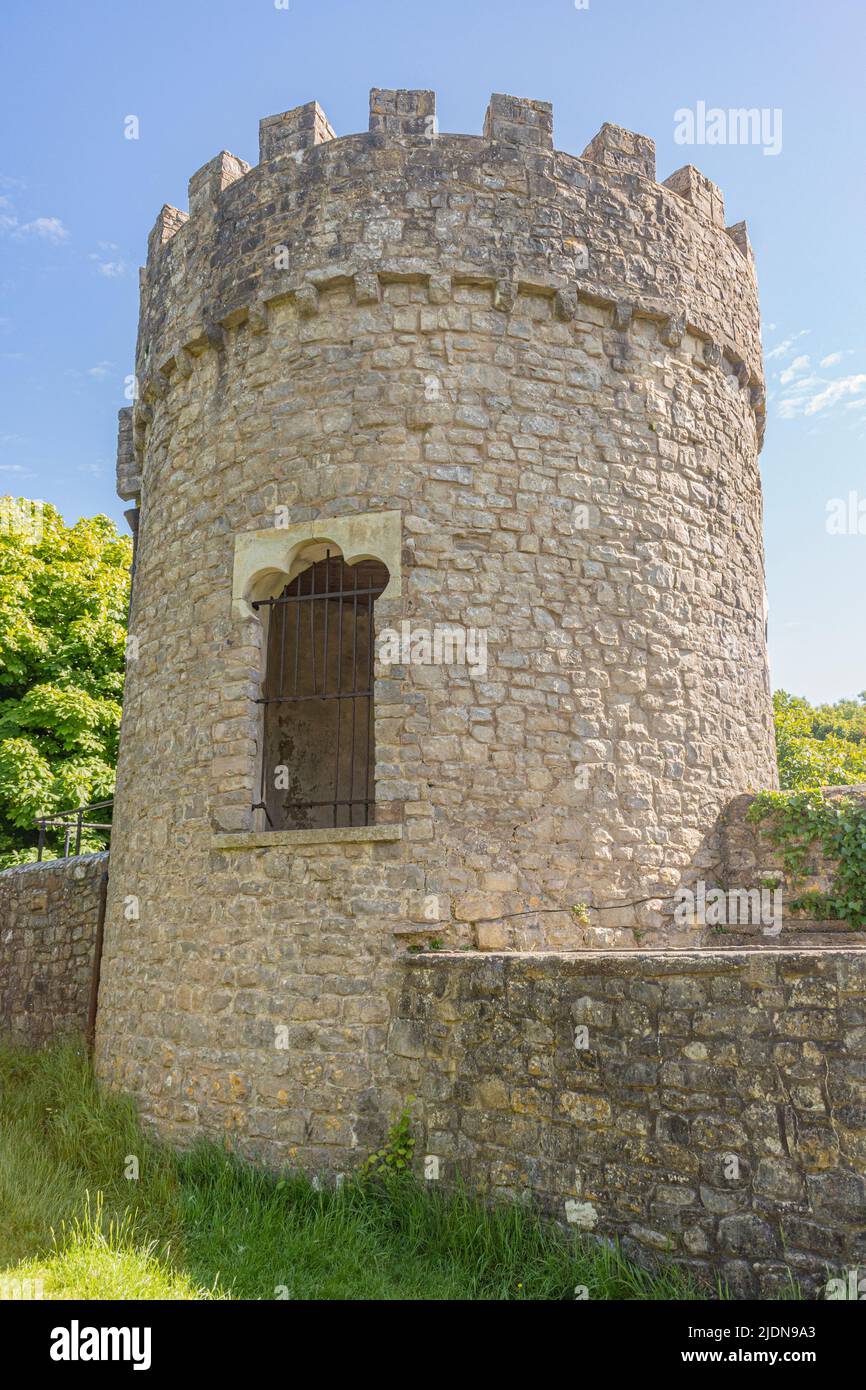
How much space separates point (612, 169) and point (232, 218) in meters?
2.64

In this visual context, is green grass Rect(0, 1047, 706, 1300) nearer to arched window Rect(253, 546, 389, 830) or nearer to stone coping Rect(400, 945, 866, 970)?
stone coping Rect(400, 945, 866, 970)

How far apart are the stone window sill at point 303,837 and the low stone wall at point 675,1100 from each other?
3.02 ft

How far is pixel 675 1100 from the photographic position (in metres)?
4.22

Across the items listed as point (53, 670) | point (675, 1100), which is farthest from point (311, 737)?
point (53, 670)

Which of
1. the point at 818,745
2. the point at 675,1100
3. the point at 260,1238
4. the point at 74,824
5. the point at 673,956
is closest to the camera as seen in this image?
the point at 675,1100

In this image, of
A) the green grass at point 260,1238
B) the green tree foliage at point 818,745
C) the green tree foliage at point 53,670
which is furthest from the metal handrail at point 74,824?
the green tree foliage at point 818,745

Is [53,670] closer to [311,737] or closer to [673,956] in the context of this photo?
[311,737]

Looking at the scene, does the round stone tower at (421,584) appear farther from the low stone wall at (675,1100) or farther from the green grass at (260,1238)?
the low stone wall at (675,1100)

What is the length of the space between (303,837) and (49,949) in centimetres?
383

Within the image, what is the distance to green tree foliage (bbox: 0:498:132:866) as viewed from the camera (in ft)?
46.6

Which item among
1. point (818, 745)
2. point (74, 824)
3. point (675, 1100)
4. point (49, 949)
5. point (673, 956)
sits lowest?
point (675, 1100)

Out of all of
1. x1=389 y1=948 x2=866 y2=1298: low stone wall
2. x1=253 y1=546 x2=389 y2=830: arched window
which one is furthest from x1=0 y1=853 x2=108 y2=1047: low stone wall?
x1=389 y1=948 x2=866 y2=1298: low stone wall

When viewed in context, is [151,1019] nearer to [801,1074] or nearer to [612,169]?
[801,1074]

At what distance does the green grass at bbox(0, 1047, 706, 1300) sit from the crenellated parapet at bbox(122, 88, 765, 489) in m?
5.21
